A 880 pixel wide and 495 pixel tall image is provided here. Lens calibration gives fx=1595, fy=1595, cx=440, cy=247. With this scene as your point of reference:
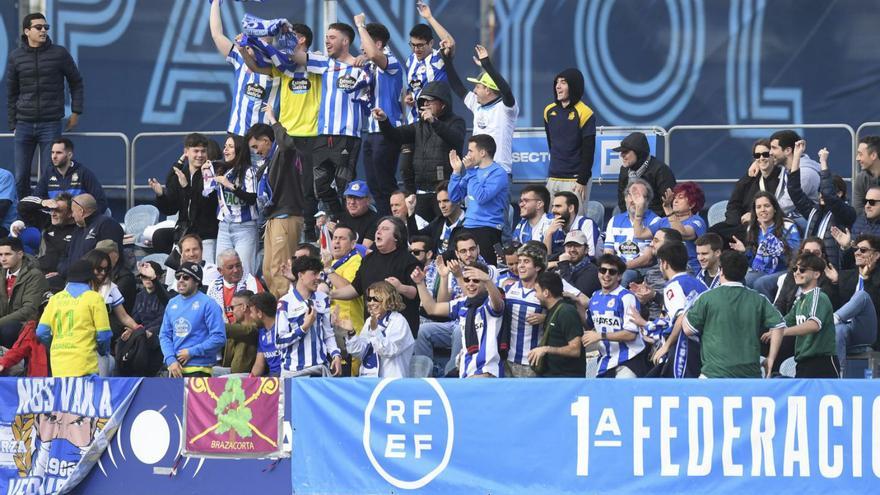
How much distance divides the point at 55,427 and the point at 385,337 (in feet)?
9.90

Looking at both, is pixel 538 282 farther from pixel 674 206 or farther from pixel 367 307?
pixel 674 206

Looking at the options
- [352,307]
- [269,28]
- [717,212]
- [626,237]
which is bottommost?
[352,307]

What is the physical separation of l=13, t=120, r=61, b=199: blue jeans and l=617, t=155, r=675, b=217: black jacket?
6399mm

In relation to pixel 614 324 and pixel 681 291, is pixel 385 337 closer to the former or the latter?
pixel 614 324

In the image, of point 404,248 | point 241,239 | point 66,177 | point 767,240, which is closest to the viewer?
point 404,248

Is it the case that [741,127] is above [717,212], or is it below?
above

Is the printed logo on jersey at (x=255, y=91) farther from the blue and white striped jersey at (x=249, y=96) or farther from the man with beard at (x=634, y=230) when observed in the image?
the man with beard at (x=634, y=230)

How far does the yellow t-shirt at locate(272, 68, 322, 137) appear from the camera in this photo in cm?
1675

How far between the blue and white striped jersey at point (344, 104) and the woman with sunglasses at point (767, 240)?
14.0ft

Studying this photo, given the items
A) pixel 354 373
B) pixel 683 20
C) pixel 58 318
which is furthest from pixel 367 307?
pixel 683 20

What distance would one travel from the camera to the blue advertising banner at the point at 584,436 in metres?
11.9

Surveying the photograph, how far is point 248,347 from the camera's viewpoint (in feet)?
46.3

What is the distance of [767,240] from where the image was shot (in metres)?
14.6

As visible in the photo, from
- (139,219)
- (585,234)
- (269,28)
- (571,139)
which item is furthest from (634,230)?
(139,219)
